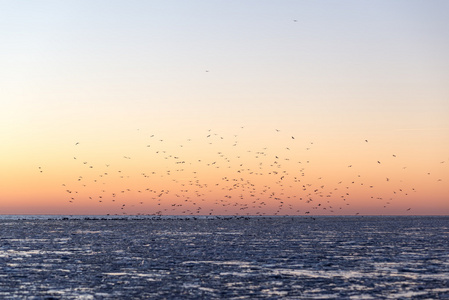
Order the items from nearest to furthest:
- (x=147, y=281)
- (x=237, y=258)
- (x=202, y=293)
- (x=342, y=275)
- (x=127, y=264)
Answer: (x=202, y=293), (x=147, y=281), (x=342, y=275), (x=127, y=264), (x=237, y=258)

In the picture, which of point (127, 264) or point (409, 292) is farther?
point (127, 264)

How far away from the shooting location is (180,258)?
66938 mm

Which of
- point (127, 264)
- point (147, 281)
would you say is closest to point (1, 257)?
point (127, 264)

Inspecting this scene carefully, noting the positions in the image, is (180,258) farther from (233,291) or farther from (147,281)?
(233,291)

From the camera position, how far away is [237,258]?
219ft

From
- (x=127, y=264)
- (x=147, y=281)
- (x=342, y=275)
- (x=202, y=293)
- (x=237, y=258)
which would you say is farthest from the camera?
(x=237, y=258)

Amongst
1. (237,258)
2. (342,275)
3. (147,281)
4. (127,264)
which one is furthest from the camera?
(237,258)

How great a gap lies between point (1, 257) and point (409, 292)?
43.3m

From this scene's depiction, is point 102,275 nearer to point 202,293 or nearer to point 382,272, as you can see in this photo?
point 202,293

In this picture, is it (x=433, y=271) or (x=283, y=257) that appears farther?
(x=283, y=257)

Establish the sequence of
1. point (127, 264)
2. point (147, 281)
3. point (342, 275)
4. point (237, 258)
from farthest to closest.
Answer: point (237, 258) → point (127, 264) → point (342, 275) → point (147, 281)

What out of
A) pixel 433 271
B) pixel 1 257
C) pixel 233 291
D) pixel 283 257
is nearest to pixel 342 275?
pixel 433 271

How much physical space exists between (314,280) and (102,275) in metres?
16.3

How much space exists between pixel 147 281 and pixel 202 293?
7034 mm
